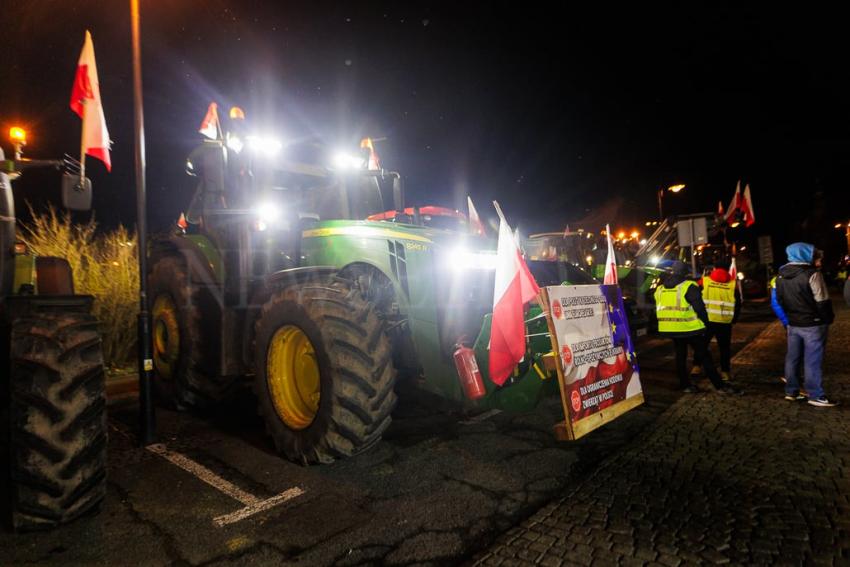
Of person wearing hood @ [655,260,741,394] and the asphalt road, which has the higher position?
person wearing hood @ [655,260,741,394]

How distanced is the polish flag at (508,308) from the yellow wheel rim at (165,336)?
3.82 m

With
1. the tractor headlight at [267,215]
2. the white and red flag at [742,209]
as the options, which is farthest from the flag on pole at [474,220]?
the white and red flag at [742,209]

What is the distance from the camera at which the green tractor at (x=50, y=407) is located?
2805 millimetres

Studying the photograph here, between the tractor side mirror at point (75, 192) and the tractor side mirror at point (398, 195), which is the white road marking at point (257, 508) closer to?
the tractor side mirror at point (75, 192)

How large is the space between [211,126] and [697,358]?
6472 millimetres

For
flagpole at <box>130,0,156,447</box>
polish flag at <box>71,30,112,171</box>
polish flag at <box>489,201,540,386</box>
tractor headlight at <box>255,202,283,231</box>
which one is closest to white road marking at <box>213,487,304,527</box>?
polish flag at <box>489,201,540,386</box>

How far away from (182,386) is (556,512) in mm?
4278

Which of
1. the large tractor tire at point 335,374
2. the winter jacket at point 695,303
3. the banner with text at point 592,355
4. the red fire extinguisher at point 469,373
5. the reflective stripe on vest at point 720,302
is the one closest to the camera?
the large tractor tire at point 335,374

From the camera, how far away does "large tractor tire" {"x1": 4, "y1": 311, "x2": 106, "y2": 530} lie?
280 cm

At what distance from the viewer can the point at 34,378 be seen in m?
2.82

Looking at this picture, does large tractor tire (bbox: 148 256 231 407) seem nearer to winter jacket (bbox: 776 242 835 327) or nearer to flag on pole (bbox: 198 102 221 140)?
flag on pole (bbox: 198 102 221 140)

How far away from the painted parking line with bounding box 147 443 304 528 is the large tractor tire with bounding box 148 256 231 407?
3.51ft

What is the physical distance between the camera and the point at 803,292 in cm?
545

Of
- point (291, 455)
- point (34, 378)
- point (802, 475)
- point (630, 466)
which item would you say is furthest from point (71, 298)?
point (802, 475)
